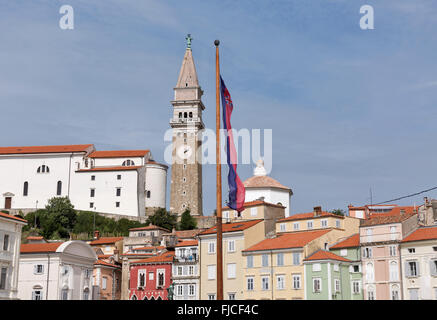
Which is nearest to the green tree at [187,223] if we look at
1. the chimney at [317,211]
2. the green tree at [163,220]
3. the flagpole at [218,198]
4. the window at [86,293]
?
the green tree at [163,220]

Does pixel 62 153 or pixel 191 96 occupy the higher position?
pixel 191 96

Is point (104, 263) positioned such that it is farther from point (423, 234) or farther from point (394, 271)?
point (423, 234)

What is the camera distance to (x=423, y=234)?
2138 inches

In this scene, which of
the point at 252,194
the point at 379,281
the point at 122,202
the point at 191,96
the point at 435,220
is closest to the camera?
the point at 379,281

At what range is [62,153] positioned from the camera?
118 metres

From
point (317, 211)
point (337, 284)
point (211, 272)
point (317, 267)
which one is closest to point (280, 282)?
point (317, 267)

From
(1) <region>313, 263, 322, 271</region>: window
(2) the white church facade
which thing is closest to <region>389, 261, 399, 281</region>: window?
(1) <region>313, 263, 322, 271</region>: window
